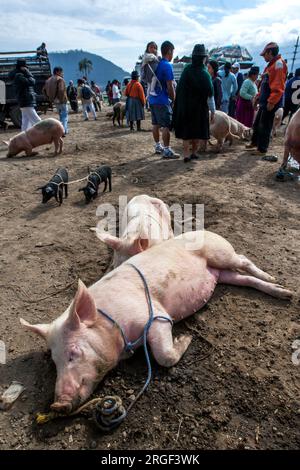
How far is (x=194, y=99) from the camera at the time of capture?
23.4 ft

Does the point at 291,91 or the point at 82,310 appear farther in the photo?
the point at 291,91

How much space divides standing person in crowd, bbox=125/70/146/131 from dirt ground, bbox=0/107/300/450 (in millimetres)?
7158

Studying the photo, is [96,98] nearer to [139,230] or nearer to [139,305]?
[139,230]

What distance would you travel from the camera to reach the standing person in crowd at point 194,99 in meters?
6.89

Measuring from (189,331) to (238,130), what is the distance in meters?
8.72

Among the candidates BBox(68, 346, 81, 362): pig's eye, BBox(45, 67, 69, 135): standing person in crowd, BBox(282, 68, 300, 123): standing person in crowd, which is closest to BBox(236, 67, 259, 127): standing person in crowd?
BBox(282, 68, 300, 123): standing person in crowd

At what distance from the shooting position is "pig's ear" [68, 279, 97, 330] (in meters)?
2.32

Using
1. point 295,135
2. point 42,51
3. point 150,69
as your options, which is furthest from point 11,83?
point 295,135

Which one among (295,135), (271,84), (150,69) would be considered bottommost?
(295,135)

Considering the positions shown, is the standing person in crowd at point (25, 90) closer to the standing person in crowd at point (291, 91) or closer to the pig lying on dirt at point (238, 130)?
the pig lying on dirt at point (238, 130)

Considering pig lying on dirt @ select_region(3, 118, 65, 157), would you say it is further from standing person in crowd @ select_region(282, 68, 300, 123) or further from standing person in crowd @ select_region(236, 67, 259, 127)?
standing person in crowd @ select_region(282, 68, 300, 123)

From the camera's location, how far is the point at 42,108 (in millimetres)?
15250
